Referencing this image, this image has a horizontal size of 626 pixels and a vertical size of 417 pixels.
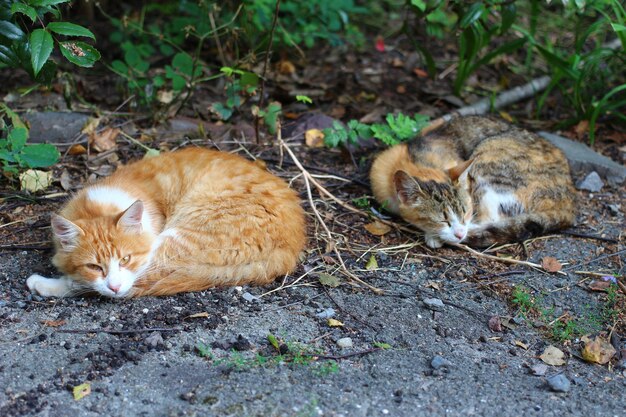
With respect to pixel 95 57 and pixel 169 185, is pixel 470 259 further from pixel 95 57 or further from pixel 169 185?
pixel 95 57

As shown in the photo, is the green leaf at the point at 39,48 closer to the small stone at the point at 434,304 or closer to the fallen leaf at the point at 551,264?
the small stone at the point at 434,304

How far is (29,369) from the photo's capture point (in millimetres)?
3359

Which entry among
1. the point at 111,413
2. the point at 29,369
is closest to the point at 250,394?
the point at 111,413

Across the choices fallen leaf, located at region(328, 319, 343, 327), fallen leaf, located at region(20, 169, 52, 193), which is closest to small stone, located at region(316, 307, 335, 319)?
fallen leaf, located at region(328, 319, 343, 327)

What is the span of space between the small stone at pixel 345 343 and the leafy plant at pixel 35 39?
218 cm

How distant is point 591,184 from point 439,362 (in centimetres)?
295

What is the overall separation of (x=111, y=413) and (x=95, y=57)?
213 cm

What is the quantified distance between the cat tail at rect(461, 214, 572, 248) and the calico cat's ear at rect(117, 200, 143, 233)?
2309 millimetres

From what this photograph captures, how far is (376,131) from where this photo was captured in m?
5.75

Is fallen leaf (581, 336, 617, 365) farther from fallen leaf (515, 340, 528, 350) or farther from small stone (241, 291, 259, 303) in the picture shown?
small stone (241, 291, 259, 303)

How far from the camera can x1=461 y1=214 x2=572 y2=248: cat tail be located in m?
4.92

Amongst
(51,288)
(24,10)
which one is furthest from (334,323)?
(24,10)

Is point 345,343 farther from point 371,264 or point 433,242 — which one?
point 433,242

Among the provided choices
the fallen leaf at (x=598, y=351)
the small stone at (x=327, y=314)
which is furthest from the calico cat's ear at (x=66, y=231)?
the fallen leaf at (x=598, y=351)
